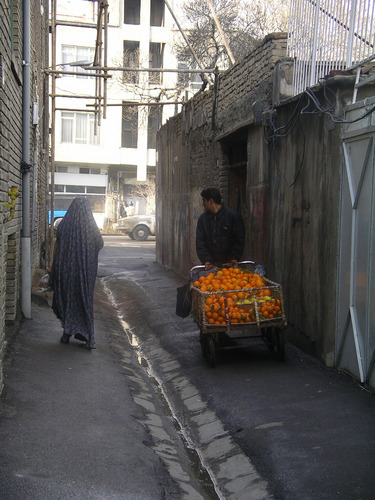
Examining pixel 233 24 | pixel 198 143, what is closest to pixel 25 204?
pixel 198 143

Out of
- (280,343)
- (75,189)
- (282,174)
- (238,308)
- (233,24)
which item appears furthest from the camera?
(75,189)

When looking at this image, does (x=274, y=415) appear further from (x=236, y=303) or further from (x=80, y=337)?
(x=80, y=337)

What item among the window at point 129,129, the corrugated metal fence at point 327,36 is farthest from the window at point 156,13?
the corrugated metal fence at point 327,36

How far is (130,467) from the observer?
13.6ft

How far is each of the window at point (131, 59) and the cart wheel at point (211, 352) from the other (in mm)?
27560

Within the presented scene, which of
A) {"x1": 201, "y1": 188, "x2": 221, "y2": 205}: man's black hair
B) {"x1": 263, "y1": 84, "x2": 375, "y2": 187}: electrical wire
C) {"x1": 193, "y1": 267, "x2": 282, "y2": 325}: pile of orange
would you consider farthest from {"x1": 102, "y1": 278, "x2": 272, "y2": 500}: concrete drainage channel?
{"x1": 263, "y1": 84, "x2": 375, "y2": 187}: electrical wire

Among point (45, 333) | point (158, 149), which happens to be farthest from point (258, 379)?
point (158, 149)

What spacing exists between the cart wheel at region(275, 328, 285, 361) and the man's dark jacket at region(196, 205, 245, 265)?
1379mm

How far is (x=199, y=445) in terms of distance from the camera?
17.2 feet

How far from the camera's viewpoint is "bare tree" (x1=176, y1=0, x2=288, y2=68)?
1026 inches

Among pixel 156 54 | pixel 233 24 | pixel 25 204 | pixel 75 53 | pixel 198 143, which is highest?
pixel 156 54

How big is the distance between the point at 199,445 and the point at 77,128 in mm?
34492

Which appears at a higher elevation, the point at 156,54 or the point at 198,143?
the point at 156,54

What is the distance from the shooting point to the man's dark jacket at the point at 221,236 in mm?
7824
